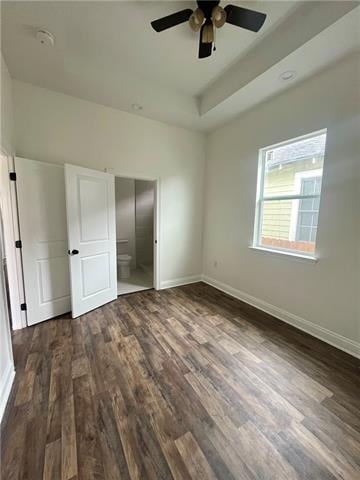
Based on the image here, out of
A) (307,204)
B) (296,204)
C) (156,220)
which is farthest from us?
(156,220)

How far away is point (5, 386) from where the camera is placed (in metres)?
1.53

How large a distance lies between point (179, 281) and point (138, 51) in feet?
11.4

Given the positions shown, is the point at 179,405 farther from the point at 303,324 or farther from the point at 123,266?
the point at 123,266

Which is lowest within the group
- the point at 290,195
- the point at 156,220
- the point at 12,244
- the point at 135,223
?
the point at 12,244

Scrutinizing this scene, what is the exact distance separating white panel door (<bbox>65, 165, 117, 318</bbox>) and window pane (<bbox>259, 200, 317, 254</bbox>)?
233 cm

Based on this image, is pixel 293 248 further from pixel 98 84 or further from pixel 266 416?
pixel 98 84

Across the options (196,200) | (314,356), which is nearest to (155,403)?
(314,356)

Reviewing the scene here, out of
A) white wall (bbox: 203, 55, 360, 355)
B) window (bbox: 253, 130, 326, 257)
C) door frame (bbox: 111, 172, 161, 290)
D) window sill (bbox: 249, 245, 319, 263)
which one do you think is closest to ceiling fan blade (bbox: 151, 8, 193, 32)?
white wall (bbox: 203, 55, 360, 355)

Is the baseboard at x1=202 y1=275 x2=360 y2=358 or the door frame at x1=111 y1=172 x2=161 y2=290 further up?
the door frame at x1=111 y1=172 x2=161 y2=290

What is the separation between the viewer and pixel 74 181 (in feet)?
8.33

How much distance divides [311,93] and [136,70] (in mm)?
2111

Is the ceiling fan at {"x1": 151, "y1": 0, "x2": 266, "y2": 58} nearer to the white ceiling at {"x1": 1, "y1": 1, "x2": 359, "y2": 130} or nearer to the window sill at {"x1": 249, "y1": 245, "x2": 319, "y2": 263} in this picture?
the white ceiling at {"x1": 1, "y1": 1, "x2": 359, "y2": 130}

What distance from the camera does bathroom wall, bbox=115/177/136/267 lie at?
4.98 m

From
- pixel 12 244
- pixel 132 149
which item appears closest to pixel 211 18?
pixel 132 149
